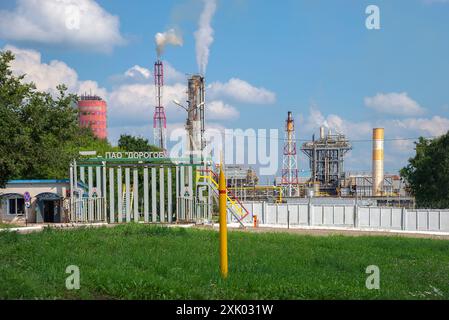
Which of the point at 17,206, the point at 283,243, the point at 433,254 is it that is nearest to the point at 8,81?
the point at 17,206

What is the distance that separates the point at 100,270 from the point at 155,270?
115 cm

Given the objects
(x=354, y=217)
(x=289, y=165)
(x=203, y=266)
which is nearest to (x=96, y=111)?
(x=289, y=165)

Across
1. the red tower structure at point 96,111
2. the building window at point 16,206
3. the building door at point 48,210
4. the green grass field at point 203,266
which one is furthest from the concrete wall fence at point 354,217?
the red tower structure at point 96,111

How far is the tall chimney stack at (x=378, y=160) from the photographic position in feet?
298

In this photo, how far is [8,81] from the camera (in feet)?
127

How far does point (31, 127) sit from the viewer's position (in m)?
37.8

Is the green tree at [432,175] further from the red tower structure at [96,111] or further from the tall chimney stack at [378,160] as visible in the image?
the red tower structure at [96,111]

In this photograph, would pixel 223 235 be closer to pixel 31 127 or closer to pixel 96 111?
pixel 31 127

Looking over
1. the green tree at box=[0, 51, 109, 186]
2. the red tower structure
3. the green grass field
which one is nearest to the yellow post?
the green grass field

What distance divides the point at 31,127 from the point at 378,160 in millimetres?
63065

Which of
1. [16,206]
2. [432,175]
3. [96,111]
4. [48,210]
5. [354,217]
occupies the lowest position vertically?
[354,217]

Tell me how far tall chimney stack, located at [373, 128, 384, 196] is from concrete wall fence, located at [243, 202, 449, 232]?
46936mm

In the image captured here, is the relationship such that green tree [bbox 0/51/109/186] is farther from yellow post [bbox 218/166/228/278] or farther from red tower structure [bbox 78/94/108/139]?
red tower structure [bbox 78/94/108/139]
